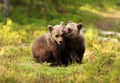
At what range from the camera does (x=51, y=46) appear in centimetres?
1070

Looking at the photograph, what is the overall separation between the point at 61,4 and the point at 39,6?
1.19 m

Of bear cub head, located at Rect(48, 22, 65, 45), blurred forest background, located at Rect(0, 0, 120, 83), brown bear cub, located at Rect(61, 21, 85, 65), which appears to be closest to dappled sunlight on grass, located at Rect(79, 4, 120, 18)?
blurred forest background, located at Rect(0, 0, 120, 83)

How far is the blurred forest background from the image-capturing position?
29.6 ft

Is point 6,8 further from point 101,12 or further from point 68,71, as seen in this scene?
point 101,12

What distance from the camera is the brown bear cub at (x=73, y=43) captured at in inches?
413

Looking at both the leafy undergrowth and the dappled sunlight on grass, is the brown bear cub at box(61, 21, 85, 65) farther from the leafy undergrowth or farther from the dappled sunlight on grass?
the dappled sunlight on grass

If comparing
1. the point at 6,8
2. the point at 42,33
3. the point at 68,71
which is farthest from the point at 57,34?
the point at 6,8

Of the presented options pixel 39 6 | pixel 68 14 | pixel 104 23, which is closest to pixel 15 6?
pixel 39 6

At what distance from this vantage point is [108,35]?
17703 millimetres

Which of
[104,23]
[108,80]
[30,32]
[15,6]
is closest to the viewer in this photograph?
[108,80]

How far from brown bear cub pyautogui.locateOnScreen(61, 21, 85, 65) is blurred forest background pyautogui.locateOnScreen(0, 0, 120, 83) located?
0.30 metres

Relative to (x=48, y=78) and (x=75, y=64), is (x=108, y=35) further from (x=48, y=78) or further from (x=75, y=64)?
(x=48, y=78)

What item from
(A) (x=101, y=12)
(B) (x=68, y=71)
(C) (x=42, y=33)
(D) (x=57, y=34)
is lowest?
(A) (x=101, y=12)

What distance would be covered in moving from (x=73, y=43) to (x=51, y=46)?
564 millimetres
